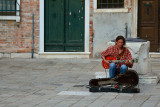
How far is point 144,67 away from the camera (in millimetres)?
10500

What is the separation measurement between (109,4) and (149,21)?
1.52 meters

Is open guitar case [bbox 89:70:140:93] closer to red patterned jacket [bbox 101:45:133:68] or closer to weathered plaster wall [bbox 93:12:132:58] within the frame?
red patterned jacket [bbox 101:45:133:68]

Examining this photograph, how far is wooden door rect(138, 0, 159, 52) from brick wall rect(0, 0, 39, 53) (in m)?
3.67

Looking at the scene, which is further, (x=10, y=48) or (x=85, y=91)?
(x=10, y=48)

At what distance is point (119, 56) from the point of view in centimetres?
969

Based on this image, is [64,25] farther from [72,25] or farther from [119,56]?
[119,56]

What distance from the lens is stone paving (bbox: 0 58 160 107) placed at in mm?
8125

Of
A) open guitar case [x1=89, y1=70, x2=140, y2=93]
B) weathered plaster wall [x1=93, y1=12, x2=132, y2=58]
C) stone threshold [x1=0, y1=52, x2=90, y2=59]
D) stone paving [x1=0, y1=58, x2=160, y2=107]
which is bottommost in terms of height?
stone paving [x1=0, y1=58, x2=160, y2=107]

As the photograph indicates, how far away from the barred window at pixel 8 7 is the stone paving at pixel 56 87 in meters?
2.06

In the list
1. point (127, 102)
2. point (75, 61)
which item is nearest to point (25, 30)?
point (75, 61)

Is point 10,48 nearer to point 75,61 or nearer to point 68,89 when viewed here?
point 75,61

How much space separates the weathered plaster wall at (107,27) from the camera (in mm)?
16547

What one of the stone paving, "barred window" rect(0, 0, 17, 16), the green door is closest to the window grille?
"barred window" rect(0, 0, 17, 16)

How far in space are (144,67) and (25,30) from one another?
727 centimetres
